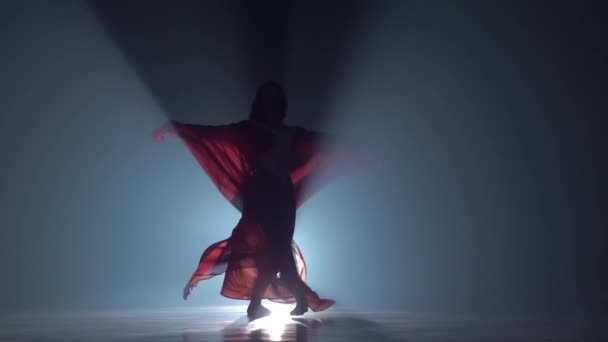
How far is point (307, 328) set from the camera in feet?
9.00

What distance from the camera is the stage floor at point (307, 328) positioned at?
2.36 meters

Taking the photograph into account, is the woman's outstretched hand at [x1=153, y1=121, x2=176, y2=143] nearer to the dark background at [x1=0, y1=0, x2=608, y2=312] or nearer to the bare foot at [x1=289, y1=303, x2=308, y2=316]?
the bare foot at [x1=289, y1=303, x2=308, y2=316]

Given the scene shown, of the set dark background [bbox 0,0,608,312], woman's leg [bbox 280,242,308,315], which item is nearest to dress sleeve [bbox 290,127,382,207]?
woman's leg [bbox 280,242,308,315]

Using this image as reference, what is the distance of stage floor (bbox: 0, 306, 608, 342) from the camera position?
2357mm

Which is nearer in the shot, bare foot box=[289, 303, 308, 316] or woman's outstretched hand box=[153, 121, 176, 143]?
bare foot box=[289, 303, 308, 316]

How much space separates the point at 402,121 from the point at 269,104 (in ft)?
6.77

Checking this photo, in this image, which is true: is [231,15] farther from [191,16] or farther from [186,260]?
[186,260]

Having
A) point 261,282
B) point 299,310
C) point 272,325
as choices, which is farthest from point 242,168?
point 272,325

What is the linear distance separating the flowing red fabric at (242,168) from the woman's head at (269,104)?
0.22 ft

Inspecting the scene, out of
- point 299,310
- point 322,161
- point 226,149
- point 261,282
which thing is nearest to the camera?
point 299,310

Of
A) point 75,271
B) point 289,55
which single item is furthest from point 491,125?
point 75,271

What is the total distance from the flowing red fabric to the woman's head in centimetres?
7

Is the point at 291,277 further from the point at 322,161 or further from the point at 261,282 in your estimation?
the point at 322,161

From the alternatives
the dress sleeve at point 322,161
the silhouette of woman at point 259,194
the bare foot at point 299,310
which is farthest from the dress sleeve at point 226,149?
the bare foot at point 299,310
